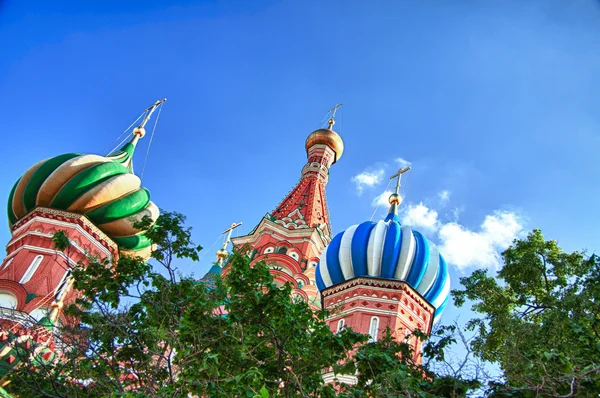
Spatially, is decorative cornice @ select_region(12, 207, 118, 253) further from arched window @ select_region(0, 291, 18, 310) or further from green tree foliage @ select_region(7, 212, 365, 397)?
green tree foliage @ select_region(7, 212, 365, 397)

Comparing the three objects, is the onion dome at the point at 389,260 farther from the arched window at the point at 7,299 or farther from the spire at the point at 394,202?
the arched window at the point at 7,299

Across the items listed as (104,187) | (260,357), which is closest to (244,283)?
(260,357)

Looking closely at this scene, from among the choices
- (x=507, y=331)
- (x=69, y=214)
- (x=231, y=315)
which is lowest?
(x=231, y=315)

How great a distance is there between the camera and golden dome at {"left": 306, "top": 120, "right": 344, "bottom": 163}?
24719 millimetres

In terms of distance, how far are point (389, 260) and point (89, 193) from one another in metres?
8.10

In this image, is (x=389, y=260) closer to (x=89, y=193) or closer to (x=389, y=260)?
(x=389, y=260)

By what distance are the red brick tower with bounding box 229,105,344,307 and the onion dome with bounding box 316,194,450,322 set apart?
3.01 metres

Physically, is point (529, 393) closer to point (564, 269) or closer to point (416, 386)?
point (416, 386)

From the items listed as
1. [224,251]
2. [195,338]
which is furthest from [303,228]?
[195,338]

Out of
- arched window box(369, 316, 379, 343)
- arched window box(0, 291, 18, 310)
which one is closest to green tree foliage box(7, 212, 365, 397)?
arched window box(369, 316, 379, 343)

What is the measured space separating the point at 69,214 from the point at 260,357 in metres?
10.9

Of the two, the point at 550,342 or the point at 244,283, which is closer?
the point at 244,283

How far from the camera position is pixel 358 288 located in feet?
44.9

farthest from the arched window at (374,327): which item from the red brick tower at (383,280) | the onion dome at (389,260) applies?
the onion dome at (389,260)
